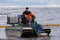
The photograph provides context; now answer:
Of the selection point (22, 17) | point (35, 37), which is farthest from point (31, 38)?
point (22, 17)

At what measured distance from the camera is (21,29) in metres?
19.3

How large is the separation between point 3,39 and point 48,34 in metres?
2.77

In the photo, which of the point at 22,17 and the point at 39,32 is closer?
the point at 39,32

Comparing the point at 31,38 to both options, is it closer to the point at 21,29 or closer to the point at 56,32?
the point at 21,29

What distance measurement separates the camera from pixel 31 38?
62.6 feet

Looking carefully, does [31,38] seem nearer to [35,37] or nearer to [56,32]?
[35,37]

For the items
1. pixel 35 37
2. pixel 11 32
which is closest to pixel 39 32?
pixel 35 37

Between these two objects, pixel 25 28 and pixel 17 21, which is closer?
pixel 25 28

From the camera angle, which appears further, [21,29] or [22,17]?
[22,17]

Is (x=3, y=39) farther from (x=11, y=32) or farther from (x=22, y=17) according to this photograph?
(x=22, y=17)

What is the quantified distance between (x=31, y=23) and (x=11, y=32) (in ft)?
4.15

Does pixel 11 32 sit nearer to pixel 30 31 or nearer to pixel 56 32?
pixel 30 31

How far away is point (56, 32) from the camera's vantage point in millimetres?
21750

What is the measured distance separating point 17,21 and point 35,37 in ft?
6.91
